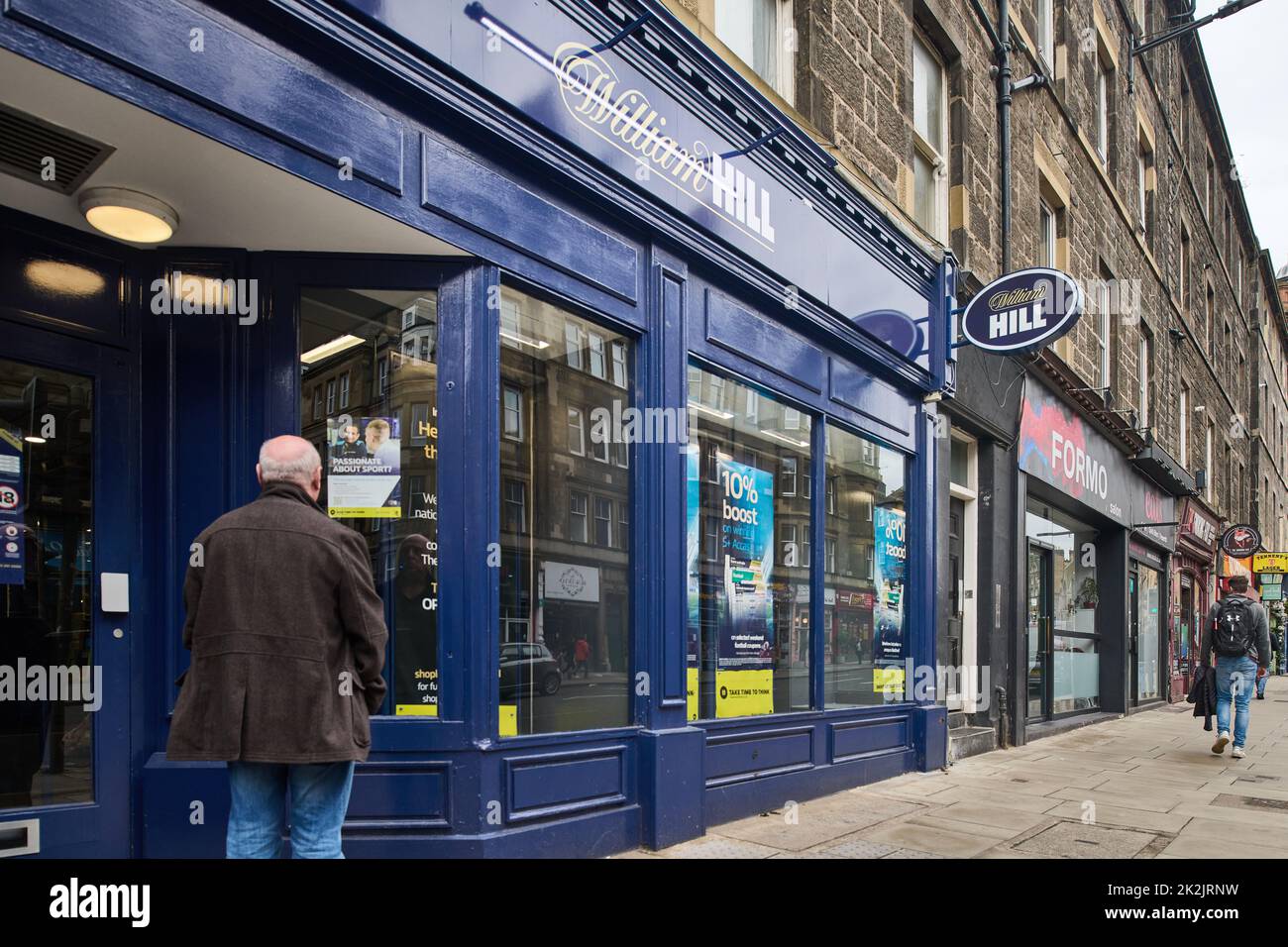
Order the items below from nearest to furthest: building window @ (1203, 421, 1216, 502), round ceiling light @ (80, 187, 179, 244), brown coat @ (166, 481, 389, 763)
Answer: brown coat @ (166, 481, 389, 763) → round ceiling light @ (80, 187, 179, 244) → building window @ (1203, 421, 1216, 502)

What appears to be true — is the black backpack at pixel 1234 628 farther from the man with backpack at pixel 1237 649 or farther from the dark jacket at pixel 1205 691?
the dark jacket at pixel 1205 691

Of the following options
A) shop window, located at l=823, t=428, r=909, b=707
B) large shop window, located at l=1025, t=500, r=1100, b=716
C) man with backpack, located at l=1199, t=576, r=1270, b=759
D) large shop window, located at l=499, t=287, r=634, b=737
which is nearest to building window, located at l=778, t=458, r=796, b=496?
shop window, located at l=823, t=428, r=909, b=707

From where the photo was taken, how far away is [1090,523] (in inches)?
635

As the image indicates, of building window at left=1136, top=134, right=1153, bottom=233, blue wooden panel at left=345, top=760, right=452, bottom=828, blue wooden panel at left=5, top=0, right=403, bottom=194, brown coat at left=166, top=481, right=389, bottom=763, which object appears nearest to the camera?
brown coat at left=166, top=481, right=389, bottom=763

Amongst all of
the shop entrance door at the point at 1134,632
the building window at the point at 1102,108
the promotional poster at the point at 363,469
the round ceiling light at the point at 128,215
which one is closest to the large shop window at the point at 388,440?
the promotional poster at the point at 363,469

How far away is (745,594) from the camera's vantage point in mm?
7023

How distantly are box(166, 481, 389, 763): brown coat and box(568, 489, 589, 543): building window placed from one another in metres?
2.39

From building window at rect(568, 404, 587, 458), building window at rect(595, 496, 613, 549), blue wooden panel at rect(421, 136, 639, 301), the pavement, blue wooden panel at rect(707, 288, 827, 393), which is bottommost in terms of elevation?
the pavement

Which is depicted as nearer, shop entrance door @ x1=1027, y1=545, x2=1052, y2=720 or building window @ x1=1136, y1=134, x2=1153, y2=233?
shop entrance door @ x1=1027, y1=545, x2=1052, y2=720

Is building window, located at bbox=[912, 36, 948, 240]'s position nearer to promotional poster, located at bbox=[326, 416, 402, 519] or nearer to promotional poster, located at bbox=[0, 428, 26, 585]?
promotional poster, located at bbox=[326, 416, 402, 519]

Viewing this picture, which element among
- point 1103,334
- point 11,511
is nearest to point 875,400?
point 11,511

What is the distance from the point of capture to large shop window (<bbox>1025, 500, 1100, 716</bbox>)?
507 inches

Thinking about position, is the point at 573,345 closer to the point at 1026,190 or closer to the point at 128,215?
the point at 128,215
